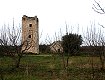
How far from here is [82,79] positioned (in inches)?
452

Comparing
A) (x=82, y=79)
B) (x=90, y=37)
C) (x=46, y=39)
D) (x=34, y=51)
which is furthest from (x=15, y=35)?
(x=34, y=51)

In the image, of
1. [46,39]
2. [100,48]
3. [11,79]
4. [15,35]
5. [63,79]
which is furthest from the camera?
[46,39]

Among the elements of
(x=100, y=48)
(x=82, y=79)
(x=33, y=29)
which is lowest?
(x=82, y=79)

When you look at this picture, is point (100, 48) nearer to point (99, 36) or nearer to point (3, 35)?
point (99, 36)

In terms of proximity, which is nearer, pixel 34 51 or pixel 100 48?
pixel 100 48

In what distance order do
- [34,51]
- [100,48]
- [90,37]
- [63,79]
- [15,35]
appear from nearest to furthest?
[63,79]
[90,37]
[100,48]
[15,35]
[34,51]

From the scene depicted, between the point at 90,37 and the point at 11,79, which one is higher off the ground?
the point at 90,37

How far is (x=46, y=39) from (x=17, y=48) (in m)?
3.27

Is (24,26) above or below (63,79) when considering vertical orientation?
above

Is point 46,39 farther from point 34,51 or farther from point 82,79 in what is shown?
point 34,51

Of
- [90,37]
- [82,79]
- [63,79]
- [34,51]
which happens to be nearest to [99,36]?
[90,37]

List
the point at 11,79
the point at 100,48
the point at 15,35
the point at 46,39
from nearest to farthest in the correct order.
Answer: the point at 11,79
the point at 100,48
the point at 15,35
the point at 46,39

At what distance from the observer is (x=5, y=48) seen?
57.4 ft

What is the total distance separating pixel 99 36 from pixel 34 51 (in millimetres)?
30587
